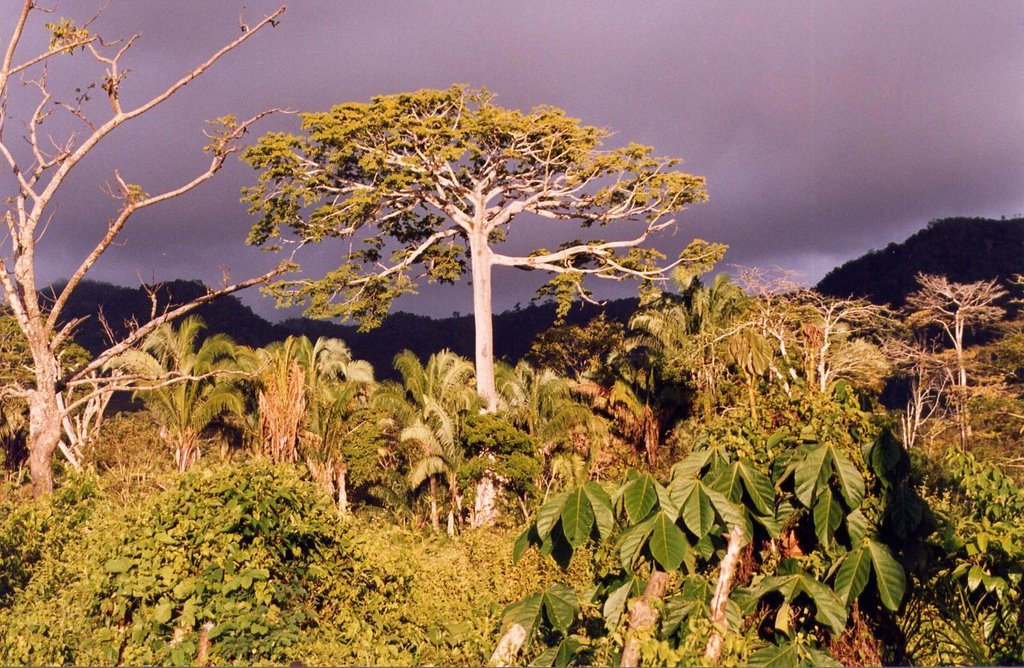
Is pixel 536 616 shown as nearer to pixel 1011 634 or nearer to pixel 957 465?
pixel 1011 634

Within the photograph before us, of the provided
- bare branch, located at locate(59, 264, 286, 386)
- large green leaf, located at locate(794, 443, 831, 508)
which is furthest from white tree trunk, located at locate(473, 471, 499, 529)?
large green leaf, located at locate(794, 443, 831, 508)

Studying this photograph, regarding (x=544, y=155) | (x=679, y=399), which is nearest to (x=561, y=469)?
(x=679, y=399)

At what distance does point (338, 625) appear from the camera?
19.2ft

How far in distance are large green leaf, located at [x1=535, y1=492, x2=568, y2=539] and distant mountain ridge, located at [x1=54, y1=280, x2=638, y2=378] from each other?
53.3 metres

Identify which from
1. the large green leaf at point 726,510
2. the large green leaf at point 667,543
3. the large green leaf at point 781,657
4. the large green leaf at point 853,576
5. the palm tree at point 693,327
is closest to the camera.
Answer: the large green leaf at point 667,543

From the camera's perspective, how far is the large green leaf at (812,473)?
415cm

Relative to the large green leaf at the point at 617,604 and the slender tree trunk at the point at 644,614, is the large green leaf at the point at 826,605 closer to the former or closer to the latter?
the slender tree trunk at the point at 644,614

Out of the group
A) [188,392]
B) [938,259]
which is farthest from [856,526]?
[938,259]

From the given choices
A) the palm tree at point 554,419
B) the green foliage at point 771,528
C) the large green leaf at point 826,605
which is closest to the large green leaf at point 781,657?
the green foliage at point 771,528

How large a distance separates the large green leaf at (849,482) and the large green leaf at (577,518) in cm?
119

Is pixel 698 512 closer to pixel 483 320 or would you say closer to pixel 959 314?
pixel 483 320

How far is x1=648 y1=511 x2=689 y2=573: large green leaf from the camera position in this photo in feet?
12.4

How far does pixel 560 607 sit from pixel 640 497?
27.3 inches

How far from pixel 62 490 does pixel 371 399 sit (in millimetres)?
14942
